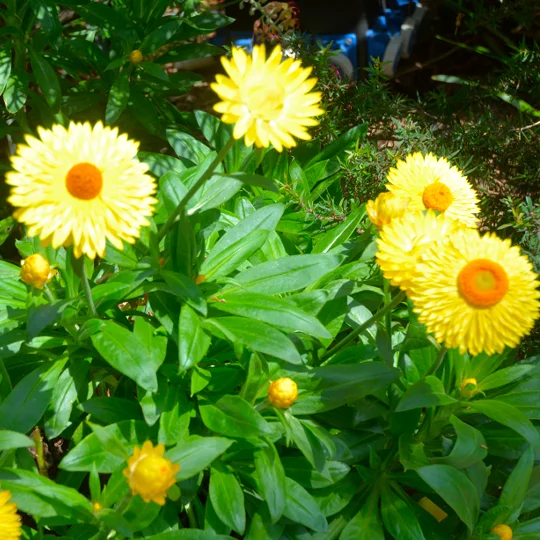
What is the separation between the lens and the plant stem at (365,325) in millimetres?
1639

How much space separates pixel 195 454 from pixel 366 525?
0.55 m

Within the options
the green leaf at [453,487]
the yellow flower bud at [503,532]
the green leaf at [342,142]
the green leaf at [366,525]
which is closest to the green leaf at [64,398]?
the green leaf at [366,525]

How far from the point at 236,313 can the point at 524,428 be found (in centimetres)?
73

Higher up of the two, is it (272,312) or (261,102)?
(261,102)

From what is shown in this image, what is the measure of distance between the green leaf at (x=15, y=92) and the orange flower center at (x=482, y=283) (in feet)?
5.13

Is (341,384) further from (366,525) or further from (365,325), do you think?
(366,525)

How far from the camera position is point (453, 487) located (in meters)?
1.66

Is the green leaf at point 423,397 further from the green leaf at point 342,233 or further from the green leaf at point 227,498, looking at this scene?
the green leaf at point 342,233

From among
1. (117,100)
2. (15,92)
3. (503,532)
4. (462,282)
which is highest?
(117,100)

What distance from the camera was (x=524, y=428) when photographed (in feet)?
5.55

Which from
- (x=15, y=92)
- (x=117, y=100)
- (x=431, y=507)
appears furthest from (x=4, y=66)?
(x=431, y=507)

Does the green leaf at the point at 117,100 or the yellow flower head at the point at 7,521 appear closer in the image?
the yellow flower head at the point at 7,521

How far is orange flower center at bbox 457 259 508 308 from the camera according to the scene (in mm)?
1493

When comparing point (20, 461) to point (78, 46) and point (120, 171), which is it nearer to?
point (120, 171)
